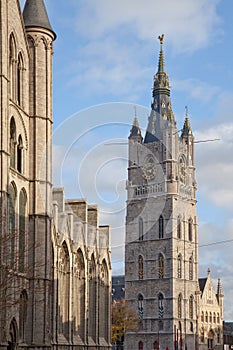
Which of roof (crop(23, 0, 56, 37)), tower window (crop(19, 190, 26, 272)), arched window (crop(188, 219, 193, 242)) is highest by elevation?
roof (crop(23, 0, 56, 37))

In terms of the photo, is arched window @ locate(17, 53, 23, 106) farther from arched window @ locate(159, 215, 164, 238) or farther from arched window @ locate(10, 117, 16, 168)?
arched window @ locate(159, 215, 164, 238)

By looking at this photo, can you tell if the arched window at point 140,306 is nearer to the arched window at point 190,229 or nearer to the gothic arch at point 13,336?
the arched window at point 190,229

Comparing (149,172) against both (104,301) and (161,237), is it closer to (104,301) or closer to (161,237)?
(161,237)

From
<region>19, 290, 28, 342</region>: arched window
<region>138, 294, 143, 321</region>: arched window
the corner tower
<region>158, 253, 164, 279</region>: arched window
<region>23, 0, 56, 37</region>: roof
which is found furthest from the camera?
<region>158, 253, 164, 279</region>: arched window

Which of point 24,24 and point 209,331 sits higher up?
point 24,24

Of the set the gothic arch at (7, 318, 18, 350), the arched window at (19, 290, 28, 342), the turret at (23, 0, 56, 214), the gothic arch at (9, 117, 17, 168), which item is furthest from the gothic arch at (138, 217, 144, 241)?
the gothic arch at (7, 318, 18, 350)

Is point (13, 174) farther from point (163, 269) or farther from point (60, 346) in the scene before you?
point (163, 269)

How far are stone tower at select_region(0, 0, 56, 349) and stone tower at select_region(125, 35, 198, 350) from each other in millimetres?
80989

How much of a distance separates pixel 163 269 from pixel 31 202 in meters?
85.5

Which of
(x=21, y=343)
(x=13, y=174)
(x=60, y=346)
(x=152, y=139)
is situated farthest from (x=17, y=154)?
(x=152, y=139)

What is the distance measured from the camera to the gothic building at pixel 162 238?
415 ft

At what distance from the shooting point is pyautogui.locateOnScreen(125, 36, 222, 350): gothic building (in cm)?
12656

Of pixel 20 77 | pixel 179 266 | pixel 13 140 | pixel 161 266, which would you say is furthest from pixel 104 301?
pixel 179 266

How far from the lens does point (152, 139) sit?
138m
